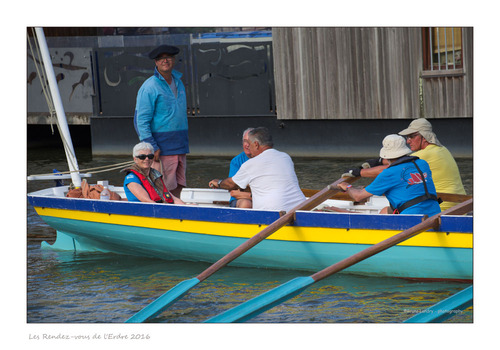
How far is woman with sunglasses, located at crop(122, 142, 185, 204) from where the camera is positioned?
7918 mm

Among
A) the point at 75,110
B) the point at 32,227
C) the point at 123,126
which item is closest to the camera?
the point at 32,227

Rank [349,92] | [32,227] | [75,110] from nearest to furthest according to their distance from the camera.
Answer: [32,227]
[349,92]
[75,110]

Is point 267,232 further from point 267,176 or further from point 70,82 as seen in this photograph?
point 70,82

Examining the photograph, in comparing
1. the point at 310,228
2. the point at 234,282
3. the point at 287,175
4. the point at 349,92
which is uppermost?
the point at 349,92

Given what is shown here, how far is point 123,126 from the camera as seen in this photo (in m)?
17.4

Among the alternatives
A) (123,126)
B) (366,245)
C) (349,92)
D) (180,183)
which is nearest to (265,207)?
(366,245)

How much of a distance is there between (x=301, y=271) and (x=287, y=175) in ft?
3.26

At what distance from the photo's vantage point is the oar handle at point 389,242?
249 inches

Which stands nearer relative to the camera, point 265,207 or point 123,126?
point 265,207

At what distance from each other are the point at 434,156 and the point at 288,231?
1.61m

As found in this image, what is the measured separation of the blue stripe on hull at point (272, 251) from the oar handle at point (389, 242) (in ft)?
1.15

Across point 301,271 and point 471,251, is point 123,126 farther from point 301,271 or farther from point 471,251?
point 471,251

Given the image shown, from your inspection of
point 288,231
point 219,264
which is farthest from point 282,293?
point 288,231

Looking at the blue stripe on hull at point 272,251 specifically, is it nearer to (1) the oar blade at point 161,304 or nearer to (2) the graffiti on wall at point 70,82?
(1) the oar blade at point 161,304
